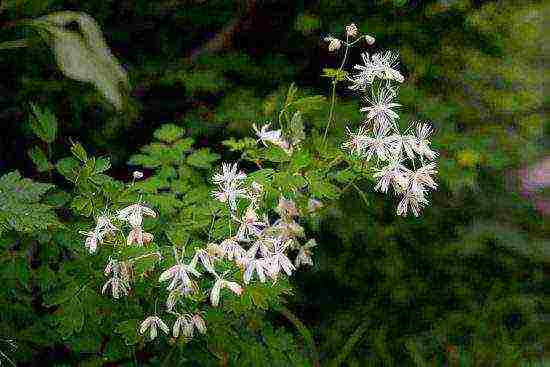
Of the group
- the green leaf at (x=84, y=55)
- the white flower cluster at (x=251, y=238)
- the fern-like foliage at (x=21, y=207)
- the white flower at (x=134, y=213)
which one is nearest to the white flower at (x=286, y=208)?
the white flower cluster at (x=251, y=238)

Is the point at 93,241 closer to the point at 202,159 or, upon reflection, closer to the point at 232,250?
the point at 232,250

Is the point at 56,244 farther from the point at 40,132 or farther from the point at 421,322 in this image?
the point at 421,322

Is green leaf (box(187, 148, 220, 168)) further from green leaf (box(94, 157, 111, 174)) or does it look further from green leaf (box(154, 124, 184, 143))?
green leaf (box(94, 157, 111, 174))

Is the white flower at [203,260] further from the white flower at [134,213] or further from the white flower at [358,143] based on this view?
the white flower at [358,143]

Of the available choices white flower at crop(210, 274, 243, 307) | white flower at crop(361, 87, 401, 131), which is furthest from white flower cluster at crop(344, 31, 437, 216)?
white flower at crop(210, 274, 243, 307)

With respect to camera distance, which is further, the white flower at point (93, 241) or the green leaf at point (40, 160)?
the green leaf at point (40, 160)

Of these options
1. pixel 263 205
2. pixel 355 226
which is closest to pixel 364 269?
pixel 355 226
